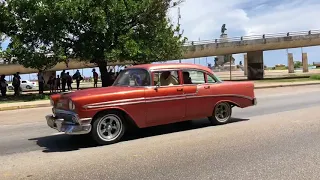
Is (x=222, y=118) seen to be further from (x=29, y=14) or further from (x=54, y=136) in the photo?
(x=29, y=14)

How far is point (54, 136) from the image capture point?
29.7 ft

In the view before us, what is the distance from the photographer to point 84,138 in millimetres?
8508

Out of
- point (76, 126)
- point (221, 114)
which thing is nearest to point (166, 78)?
point (221, 114)

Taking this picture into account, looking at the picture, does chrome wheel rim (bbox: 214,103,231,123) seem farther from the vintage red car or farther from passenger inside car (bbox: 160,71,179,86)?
passenger inside car (bbox: 160,71,179,86)

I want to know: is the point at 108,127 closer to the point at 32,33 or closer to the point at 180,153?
the point at 180,153

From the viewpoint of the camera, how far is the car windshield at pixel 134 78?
335 inches

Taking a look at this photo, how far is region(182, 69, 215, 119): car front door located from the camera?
895cm

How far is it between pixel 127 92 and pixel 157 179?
300cm

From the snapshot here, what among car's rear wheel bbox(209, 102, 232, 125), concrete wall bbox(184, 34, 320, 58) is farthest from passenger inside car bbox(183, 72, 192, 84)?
concrete wall bbox(184, 34, 320, 58)

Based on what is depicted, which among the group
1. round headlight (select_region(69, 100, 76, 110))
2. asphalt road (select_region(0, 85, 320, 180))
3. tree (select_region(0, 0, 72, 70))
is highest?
tree (select_region(0, 0, 72, 70))

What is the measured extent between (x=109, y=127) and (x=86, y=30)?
16.6 metres

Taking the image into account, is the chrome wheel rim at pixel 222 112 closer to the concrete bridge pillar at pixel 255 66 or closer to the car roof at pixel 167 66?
the car roof at pixel 167 66

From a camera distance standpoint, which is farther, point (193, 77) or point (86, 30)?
point (86, 30)

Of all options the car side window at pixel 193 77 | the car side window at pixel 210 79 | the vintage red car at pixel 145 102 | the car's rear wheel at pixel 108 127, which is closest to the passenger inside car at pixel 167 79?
the vintage red car at pixel 145 102
